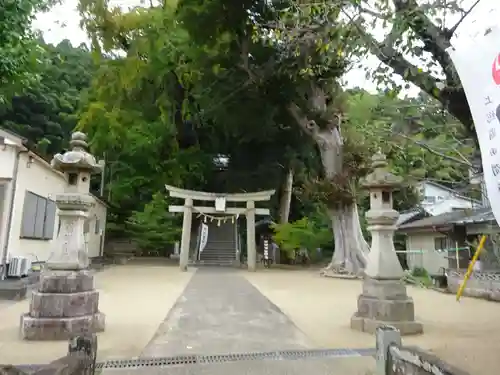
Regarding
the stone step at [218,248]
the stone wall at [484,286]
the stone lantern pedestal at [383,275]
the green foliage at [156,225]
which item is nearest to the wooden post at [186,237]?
the green foliage at [156,225]

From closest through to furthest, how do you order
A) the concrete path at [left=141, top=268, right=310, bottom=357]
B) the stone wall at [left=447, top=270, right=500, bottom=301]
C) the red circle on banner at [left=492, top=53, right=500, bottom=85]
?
the red circle on banner at [left=492, top=53, right=500, bottom=85] → the concrete path at [left=141, top=268, right=310, bottom=357] → the stone wall at [left=447, top=270, right=500, bottom=301]

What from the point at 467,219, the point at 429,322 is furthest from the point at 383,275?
the point at 467,219

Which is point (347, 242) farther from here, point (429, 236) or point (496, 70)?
point (496, 70)

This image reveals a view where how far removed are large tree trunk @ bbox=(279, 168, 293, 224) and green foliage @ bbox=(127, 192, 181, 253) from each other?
5.52 m

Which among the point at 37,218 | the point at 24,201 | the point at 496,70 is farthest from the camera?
the point at 37,218

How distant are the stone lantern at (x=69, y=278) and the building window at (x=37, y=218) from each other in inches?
211

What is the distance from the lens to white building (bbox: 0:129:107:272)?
9273 millimetres

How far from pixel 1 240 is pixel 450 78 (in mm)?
9671

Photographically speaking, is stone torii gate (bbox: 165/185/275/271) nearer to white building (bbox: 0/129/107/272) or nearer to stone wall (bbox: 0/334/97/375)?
white building (bbox: 0/129/107/272)

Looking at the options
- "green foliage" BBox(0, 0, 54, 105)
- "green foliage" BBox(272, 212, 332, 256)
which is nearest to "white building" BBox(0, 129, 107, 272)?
"green foliage" BBox(0, 0, 54, 105)

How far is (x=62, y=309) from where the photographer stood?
5184 millimetres

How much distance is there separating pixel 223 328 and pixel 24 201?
6943mm

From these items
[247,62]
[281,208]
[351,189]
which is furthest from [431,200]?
[247,62]

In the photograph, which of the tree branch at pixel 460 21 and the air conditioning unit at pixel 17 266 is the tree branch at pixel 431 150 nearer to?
the tree branch at pixel 460 21
